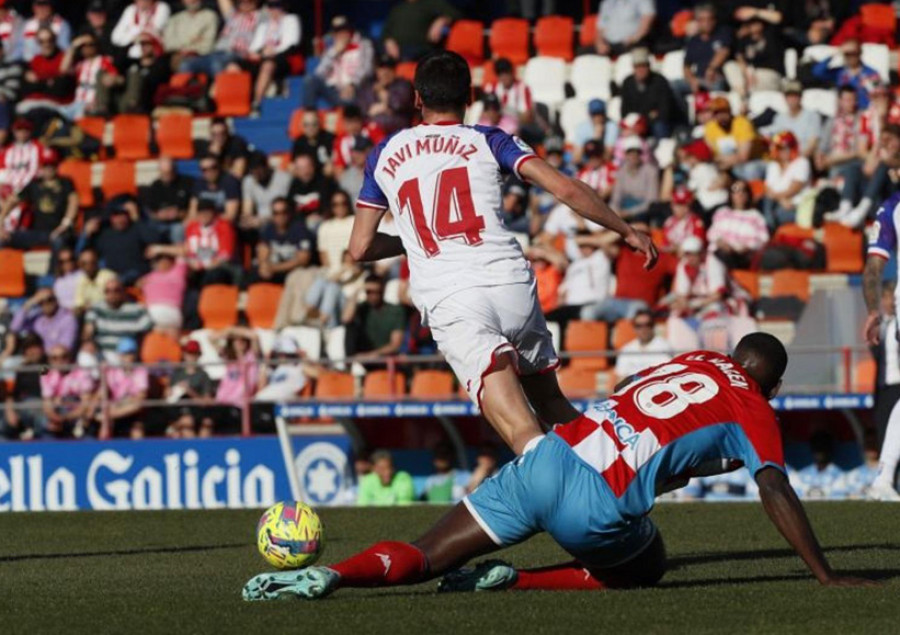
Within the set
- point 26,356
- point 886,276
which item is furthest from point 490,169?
point 26,356

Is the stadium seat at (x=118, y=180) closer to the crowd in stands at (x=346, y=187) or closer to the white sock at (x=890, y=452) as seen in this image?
the crowd in stands at (x=346, y=187)

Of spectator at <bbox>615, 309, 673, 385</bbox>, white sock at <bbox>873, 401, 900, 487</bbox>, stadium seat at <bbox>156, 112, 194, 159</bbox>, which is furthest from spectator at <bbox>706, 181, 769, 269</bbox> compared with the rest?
stadium seat at <bbox>156, 112, 194, 159</bbox>

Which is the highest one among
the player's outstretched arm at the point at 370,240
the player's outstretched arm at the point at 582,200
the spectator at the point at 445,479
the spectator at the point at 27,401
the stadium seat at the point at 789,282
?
the player's outstretched arm at the point at 582,200

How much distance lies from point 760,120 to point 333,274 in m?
5.16

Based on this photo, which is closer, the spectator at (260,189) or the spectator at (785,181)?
the spectator at (785,181)

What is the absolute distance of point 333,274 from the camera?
20.5m

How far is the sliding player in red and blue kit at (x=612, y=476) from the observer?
7.21 meters

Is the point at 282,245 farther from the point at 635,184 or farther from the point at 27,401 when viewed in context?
the point at 635,184

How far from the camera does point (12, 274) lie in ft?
75.7

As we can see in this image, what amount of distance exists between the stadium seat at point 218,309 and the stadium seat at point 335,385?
2837mm

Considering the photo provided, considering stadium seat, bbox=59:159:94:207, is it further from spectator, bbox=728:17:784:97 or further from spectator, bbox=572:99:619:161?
spectator, bbox=728:17:784:97

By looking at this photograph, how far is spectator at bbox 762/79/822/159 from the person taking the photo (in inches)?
Result: 824

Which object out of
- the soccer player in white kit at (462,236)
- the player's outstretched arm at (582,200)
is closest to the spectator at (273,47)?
the soccer player in white kit at (462,236)

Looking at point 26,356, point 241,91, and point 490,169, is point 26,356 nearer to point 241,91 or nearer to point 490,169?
point 241,91
